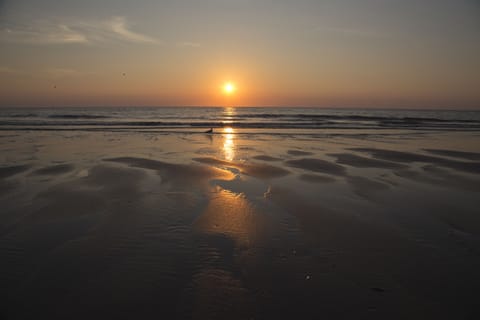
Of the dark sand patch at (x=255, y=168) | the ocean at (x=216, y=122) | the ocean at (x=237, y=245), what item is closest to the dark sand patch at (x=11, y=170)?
the ocean at (x=237, y=245)

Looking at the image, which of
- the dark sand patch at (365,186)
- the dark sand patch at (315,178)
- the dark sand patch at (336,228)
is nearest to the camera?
the dark sand patch at (336,228)

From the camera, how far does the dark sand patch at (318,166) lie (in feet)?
29.3

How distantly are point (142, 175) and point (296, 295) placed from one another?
6.27 meters

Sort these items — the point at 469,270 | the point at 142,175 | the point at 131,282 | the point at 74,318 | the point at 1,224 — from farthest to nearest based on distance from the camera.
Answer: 1. the point at 142,175
2. the point at 1,224
3. the point at 469,270
4. the point at 131,282
5. the point at 74,318

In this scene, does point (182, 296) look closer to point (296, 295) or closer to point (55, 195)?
point (296, 295)

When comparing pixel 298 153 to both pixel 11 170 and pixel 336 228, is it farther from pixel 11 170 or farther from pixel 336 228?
pixel 11 170

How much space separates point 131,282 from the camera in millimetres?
3072

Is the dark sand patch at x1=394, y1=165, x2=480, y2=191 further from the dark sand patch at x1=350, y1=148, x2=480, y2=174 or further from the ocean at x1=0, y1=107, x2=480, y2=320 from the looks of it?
the dark sand patch at x1=350, y1=148, x2=480, y2=174

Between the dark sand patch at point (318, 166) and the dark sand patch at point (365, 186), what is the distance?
69 cm

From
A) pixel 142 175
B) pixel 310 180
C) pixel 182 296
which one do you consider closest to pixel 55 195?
pixel 142 175

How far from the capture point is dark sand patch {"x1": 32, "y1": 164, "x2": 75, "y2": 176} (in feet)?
27.1

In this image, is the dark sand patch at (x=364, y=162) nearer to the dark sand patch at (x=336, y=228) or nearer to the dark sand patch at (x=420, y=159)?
the dark sand patch at (x=420, y=159)

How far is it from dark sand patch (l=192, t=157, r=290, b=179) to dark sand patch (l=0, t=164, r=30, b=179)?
17.1 ft

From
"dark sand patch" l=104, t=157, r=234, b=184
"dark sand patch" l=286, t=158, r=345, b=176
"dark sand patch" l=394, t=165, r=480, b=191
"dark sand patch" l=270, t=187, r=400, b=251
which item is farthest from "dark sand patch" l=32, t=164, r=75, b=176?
"dark sand patch" l=394, t=165, r=480, b=191
